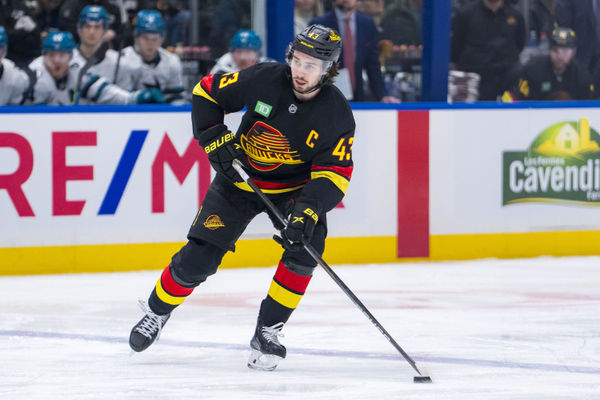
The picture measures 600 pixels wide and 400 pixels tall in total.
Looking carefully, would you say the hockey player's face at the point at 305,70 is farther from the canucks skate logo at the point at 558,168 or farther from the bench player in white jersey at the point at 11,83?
the canucks skate logo at the point at 558,168

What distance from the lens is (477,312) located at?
4789mm

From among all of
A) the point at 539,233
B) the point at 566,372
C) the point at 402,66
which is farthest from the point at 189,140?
the point at 566,372

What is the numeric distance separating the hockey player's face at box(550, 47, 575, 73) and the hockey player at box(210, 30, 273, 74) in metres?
1.99

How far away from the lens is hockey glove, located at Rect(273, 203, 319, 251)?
3502 millimetres

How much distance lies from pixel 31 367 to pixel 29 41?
286 centimetres

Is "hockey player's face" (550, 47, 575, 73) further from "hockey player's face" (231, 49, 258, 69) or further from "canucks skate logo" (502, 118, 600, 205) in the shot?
"hockey player's face" (231, 49, 258, 69)

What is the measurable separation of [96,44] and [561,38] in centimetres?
296

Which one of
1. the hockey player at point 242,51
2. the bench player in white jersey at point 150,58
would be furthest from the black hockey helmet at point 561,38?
the bench player in white jersey at point 150,58

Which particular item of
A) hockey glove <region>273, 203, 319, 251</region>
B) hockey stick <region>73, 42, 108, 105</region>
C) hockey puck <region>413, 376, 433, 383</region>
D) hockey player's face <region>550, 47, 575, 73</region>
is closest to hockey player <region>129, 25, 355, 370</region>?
hockey glove <region>273, 203, 319, 251</region>

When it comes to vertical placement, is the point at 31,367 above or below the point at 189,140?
below

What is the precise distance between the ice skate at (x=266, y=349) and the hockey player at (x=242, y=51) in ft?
8.21

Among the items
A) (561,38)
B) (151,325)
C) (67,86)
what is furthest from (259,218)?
(561,38)

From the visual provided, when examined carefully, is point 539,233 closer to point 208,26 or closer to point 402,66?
point 402,66

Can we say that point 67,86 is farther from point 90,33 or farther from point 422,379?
point 422,379
